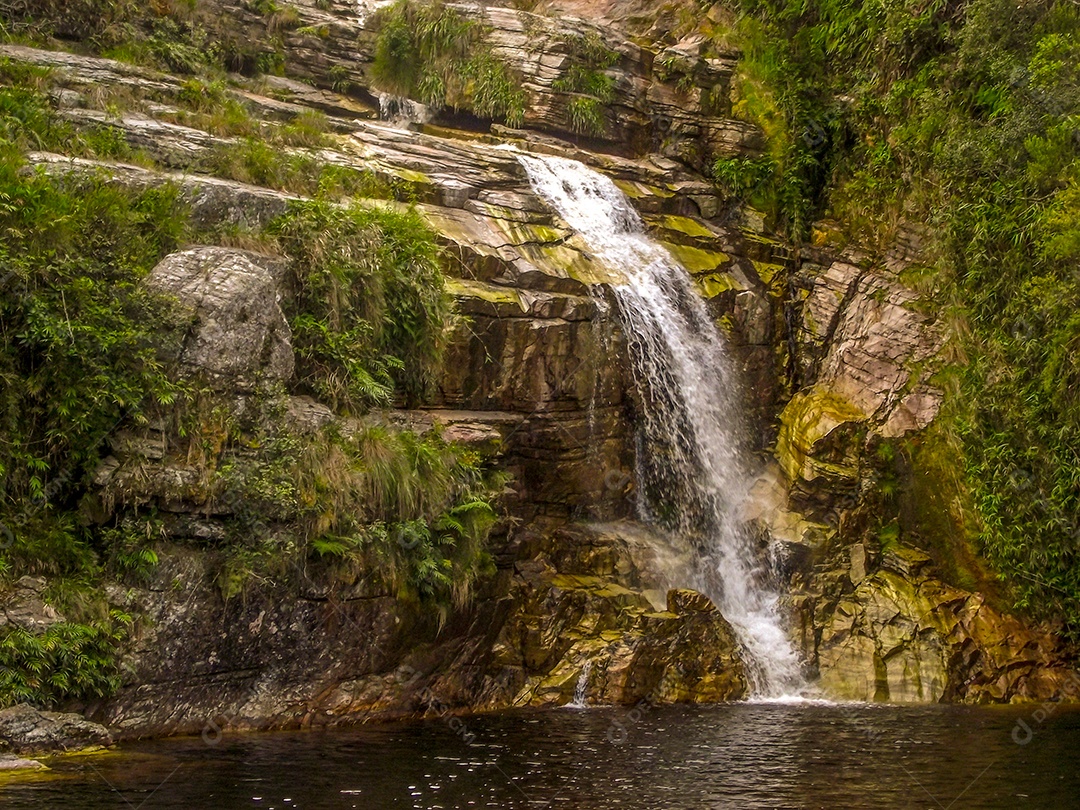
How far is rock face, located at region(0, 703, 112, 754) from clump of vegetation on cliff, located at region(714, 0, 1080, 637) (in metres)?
13.3

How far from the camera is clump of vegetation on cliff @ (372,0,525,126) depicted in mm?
23500

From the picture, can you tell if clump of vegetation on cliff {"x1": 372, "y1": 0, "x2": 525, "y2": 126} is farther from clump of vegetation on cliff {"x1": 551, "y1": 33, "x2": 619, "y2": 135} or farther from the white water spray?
the white water spray

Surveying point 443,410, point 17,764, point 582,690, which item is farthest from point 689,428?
point 17,764

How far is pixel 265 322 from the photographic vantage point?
13.5m

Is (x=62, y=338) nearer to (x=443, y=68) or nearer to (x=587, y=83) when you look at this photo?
(x=443, y=68)

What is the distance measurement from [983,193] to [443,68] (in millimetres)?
12137

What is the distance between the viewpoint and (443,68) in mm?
23688

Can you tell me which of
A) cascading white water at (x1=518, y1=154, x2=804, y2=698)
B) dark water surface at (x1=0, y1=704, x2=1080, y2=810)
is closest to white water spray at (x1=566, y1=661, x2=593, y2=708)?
dark water surface at (x1=0, y1=704, x2=1080, y2=810)

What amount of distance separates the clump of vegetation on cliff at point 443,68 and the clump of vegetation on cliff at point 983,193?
538 cm

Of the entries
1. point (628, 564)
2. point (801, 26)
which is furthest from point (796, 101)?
point (628, 564)

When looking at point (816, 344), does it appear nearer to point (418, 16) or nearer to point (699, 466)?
point (699, 466)

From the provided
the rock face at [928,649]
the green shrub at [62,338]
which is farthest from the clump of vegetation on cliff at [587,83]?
the green shrub at [62,338]

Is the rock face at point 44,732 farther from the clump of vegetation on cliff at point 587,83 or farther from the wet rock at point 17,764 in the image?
the clump of vegetation on cliff at point 587,83

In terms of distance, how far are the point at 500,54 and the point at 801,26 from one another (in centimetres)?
727
